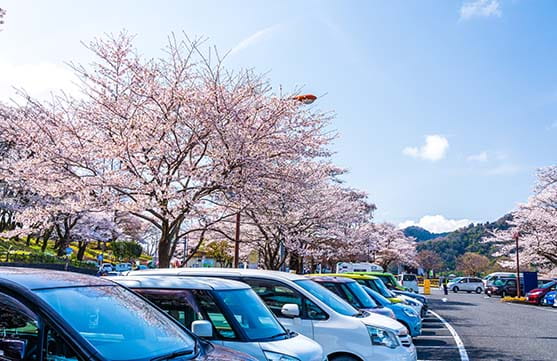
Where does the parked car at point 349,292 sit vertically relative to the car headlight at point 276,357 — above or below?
above

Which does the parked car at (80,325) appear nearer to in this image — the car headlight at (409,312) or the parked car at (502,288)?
the car headlight at (409,312)

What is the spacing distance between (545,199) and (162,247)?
130 ft

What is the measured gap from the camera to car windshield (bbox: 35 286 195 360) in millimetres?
3488

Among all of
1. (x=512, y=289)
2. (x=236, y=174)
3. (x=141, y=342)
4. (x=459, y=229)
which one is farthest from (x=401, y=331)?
(x=459, y=229)

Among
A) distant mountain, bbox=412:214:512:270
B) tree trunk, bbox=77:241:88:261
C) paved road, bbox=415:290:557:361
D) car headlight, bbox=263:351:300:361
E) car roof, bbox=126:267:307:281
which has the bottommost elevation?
paved road, bbox=415:290:557:361

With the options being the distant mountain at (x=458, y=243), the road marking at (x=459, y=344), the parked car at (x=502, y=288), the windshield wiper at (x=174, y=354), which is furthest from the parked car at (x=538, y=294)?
the distant mountain at (x=458, y=243)

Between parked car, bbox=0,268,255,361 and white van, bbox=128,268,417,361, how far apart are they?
299 cm

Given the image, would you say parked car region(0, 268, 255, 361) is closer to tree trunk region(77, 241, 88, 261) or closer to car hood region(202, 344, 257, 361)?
car hood region(202, 344, 257, 361)

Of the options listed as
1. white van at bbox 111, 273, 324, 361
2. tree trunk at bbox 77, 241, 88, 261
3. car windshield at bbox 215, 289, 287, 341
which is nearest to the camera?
white van at bbox 111, 273, 324, 361

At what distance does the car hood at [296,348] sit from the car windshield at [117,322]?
1.27 metres

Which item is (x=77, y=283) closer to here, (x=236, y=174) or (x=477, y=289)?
(x=236, y=174)

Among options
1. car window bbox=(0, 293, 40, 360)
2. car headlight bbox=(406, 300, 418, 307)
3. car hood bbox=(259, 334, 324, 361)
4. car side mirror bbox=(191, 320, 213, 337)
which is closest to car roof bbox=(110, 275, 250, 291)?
car hood bbox=(259, 334, 324, 361)

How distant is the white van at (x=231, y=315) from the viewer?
5.36m

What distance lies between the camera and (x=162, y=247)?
520 inches
